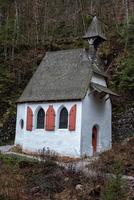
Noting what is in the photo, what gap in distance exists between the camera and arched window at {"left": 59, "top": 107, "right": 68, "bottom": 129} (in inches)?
984

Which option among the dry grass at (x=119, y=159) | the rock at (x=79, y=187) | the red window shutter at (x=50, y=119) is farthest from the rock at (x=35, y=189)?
the red window shutter at (x=50, y=119)

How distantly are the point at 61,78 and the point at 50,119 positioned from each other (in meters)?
2.98

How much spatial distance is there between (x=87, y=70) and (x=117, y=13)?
23.2m

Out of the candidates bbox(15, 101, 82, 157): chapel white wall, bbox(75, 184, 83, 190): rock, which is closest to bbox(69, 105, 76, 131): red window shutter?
bbox(15, 101, 82, 157): chapel white wall

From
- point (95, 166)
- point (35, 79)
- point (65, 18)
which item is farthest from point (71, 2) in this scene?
point (95, 166)

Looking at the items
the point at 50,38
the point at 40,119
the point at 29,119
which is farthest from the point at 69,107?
the point at 50,38

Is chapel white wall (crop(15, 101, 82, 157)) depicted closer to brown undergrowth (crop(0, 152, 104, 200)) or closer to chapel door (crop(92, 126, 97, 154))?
chapel door (crop(92, 126, 97, 154))

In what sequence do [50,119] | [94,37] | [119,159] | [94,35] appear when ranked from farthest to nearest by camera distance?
[94,37] < [94,35] < [50,119] < [119,159]

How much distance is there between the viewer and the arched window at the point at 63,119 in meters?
25.0

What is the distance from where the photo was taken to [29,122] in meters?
26.5

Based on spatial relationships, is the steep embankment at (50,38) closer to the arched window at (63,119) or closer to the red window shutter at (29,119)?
the red window shutter at (29,119)

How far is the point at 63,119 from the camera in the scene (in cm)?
2519

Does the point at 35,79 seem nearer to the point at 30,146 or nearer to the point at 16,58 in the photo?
the point at 30,146

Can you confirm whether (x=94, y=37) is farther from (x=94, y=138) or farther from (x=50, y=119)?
(x=94, y=138)
